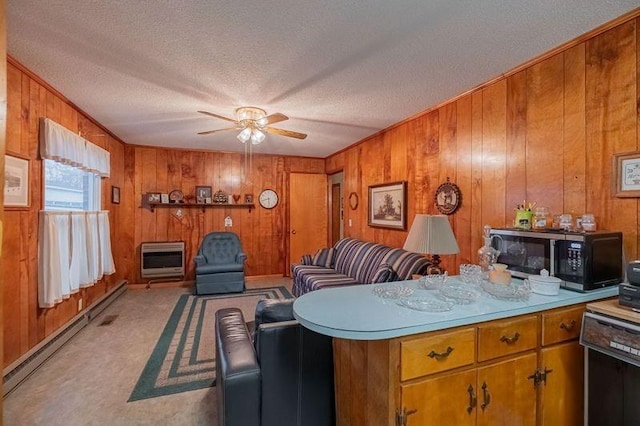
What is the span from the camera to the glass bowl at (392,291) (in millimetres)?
1648

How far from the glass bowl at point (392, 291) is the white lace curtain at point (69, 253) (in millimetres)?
2958

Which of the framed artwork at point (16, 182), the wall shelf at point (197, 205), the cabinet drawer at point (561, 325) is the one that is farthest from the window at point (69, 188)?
the cabinet drawer at point (561, 325)

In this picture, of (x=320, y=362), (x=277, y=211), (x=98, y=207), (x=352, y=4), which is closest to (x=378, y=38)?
(x=352, y=4)

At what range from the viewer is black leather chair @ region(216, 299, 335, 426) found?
1.49m

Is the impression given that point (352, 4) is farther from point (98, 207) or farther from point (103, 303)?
point (103, 303)

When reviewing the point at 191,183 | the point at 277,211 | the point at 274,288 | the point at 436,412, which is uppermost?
the point at 191,183

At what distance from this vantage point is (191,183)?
556 centimetres

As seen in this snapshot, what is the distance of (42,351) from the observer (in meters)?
2.58

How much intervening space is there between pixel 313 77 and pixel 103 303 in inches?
160

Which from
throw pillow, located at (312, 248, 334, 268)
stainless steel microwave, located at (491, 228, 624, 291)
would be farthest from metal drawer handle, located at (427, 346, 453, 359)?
throw pillow, located at (312, 248, 334, 268)

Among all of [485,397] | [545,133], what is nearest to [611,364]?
[485,397]

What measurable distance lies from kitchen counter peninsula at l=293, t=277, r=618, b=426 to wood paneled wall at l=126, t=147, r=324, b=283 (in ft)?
14.7

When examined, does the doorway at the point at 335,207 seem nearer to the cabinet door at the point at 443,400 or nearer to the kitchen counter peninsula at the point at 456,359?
the kitchen counter peninsula at the point at 456,359

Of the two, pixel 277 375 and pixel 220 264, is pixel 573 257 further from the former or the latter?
pixel 220 264
